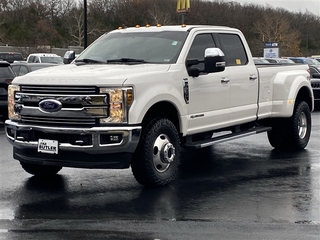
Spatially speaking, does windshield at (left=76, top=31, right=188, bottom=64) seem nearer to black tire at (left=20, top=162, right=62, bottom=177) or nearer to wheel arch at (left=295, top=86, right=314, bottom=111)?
black tire at (left=20, top=162, right=62, bottom=177)

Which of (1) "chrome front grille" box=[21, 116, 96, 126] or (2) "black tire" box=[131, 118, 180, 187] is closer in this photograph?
(1) "chrome front grille" box=[21, 116, 96, 126]

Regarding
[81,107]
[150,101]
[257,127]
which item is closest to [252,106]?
[257,127]

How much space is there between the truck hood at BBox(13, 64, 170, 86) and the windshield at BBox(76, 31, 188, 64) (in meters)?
0.36

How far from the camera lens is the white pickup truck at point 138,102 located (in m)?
6.75

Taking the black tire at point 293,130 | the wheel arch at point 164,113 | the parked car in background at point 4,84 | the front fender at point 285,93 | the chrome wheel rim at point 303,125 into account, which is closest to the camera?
the wheel arch at point 164,113

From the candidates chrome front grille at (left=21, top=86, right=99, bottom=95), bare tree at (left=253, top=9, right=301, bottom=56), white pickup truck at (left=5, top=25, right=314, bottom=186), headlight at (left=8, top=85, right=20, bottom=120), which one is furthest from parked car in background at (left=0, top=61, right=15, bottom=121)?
bare tree at (left=253, top=9, right=301, bottom=56)

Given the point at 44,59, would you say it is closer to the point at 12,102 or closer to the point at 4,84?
the point at 4,84

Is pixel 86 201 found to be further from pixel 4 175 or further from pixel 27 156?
pixel 4 175

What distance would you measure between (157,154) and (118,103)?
0.94 metres

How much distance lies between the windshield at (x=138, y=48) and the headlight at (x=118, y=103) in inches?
48.5

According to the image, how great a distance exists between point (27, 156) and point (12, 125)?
0.45 metres

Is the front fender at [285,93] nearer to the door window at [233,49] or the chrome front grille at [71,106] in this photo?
the door window at [233,49]

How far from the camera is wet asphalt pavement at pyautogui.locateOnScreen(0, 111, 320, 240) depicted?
18.2ft

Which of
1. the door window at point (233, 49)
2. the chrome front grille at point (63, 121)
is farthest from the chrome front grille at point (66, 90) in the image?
the door window at point (233, 49)
